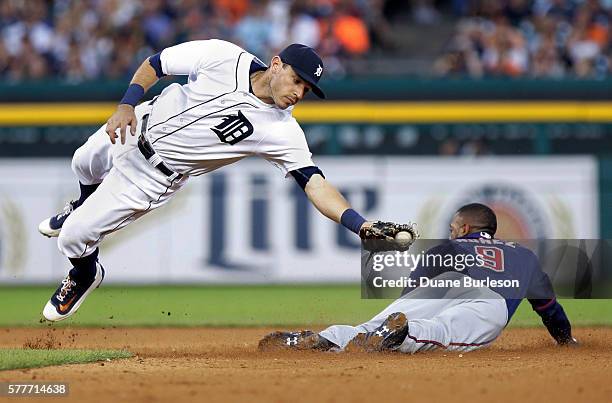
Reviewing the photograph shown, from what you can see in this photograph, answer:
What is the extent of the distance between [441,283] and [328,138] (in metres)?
8.09

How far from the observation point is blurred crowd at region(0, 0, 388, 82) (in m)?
15.5

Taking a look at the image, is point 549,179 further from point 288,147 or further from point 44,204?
point 288,147

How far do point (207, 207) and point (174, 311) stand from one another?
262 cm

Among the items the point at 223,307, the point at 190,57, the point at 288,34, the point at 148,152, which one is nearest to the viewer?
the point at 190,57

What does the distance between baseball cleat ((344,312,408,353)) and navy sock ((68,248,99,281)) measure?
73.3 inches

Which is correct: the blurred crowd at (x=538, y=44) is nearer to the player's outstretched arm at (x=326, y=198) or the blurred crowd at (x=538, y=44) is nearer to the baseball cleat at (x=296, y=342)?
the baseball cleat at (x=296, y=342)

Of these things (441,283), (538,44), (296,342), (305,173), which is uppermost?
(538,44)

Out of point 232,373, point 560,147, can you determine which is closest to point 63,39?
point 560,147

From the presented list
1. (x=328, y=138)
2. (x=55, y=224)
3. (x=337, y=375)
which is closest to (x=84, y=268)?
(x=55, y=224)

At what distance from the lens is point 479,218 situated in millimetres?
7094

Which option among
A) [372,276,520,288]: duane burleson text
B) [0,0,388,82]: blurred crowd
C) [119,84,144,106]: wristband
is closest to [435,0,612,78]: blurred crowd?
[0,0,388,82]: blurred crowd

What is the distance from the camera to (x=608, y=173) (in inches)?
537

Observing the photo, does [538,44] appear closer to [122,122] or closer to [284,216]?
[284,216]

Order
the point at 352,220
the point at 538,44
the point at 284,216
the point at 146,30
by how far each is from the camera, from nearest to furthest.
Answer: the point at 352,220 → the point at 284,216 → the point at 538,44 → the point at 146,30
